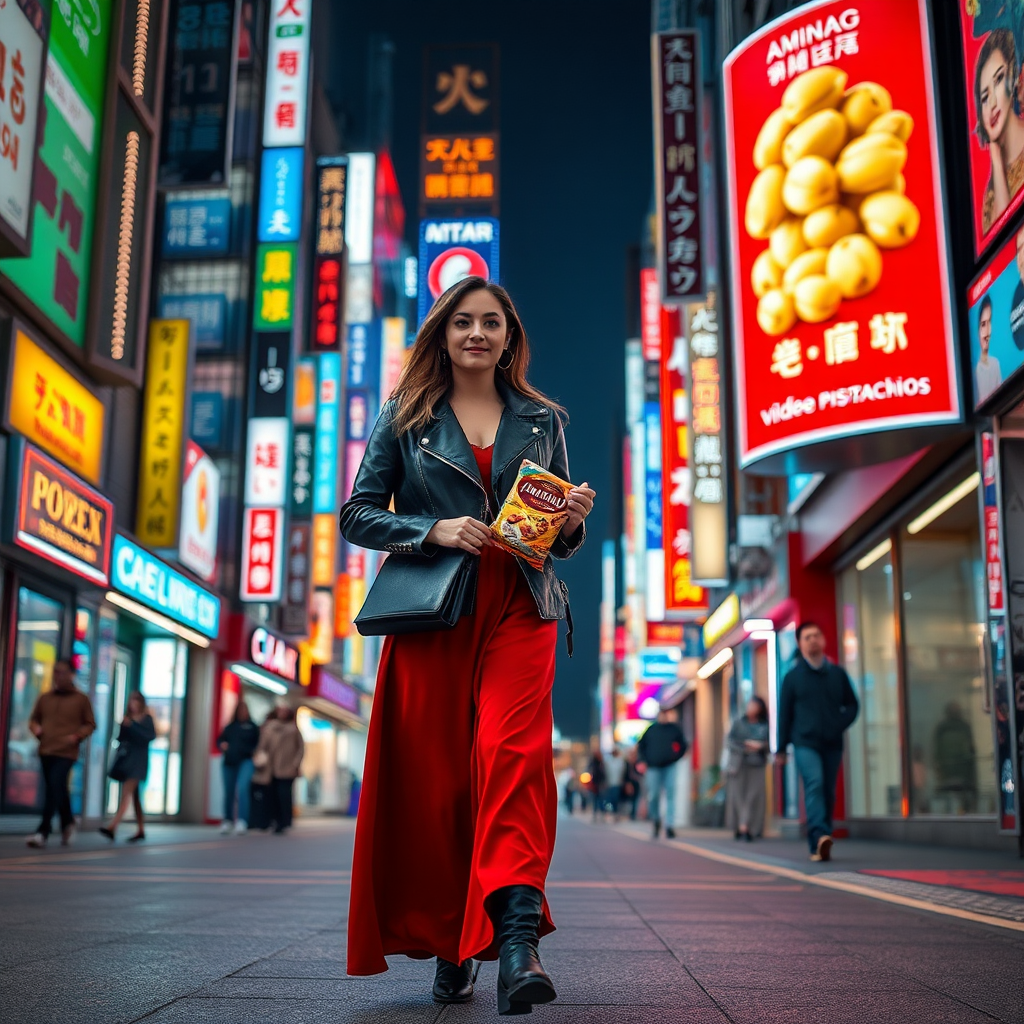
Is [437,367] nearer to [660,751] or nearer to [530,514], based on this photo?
[530,514]

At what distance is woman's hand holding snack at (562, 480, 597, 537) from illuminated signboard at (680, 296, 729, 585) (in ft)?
61.0

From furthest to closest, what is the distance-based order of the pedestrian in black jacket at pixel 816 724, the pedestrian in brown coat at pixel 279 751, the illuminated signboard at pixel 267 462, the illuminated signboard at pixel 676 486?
the illuminated signboard at pixel 267 462
the illuminated signboard at pixel 676 486
the pedestrian in brown coat at pixel 279 751
the pedestrian in black jacket at pixel 816 724

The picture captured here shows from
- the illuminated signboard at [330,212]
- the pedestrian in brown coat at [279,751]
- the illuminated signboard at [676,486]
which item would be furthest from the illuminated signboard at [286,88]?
the pedestrian in brown coat at [279,751]

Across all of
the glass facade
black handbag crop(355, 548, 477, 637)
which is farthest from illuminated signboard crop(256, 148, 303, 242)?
black handbag crop(355, 548, 477, 637)

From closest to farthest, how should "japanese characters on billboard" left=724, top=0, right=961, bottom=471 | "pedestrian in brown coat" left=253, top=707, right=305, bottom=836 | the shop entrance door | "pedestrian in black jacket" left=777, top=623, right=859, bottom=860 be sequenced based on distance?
"pedestrian in black jacket" left=777, top=623, right=859, bottom=860, "japanese characters on billboard" left=724, top=0, right=961, bottom=471, "pedestrian in brown coat" left=253, top=707, right=305, bottom=836, the shop entrance door

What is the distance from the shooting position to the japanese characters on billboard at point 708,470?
71.1 feet

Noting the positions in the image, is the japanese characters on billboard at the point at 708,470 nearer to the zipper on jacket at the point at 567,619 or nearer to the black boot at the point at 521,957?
the zipper on jacket at the point at 567,619

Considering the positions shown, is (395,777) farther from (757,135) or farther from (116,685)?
(116,685)

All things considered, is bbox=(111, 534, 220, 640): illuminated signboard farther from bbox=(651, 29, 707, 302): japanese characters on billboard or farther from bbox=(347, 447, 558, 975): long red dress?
bbox=(347, 447, 558, 975): long red dress

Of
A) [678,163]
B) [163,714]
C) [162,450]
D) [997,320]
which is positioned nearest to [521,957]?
[997,320]

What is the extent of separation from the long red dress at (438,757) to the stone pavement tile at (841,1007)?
523 mm

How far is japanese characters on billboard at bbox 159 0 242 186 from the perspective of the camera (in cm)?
1711

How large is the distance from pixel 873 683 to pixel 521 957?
43.8ft

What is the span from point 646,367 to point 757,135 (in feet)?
61.5
